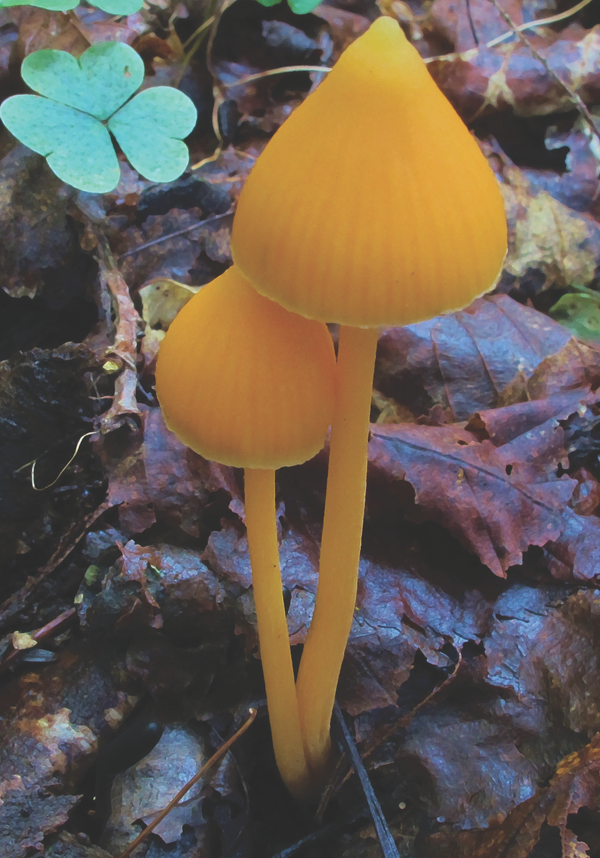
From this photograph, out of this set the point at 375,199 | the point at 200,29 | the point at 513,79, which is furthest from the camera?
the point at 513,79

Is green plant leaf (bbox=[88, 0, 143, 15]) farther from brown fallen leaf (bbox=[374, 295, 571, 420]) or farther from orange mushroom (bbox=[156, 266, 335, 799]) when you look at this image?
orange mushroom (bbox=[156, 266, 335, 799])

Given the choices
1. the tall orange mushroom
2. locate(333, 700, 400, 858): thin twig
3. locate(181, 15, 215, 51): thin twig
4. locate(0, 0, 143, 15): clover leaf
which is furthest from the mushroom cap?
locate(181, 15, 215, 51): thin twig

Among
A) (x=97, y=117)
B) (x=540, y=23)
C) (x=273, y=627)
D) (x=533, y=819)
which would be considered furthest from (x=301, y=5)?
(x=533, y=819)

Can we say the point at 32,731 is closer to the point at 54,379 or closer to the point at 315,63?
the point at 54,379

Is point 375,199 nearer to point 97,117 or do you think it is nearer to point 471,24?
point 97,117

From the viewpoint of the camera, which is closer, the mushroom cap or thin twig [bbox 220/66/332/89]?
the mushroom cap

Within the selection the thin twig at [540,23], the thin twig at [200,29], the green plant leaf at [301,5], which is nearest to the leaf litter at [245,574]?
the thin twig at [200,29]
